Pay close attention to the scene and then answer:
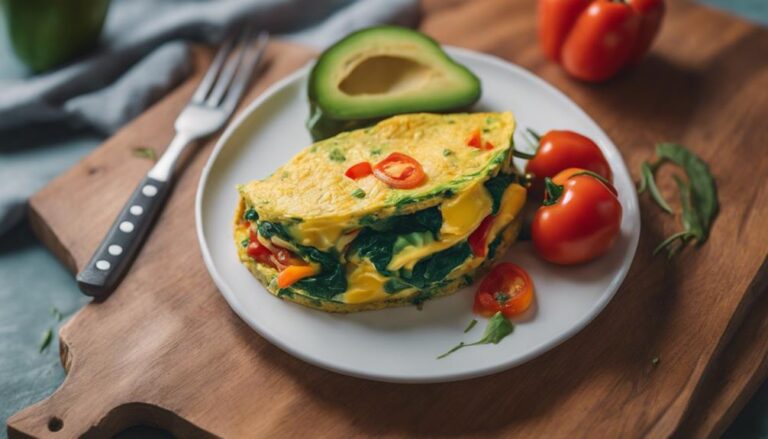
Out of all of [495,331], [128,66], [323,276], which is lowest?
[128,66]

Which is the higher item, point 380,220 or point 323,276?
point 380,220

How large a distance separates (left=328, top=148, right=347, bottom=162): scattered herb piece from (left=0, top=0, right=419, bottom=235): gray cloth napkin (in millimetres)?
1540

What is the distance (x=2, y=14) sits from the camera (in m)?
4.86

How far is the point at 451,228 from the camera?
348 cm

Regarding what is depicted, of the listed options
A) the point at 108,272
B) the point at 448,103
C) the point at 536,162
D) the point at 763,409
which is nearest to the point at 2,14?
the point at 108,272

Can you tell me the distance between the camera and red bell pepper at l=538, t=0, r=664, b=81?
4676 mm

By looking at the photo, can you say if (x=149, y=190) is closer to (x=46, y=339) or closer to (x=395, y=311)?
(x=46, y=339)

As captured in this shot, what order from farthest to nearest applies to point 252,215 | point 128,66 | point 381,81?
1. point 128,66
2. point 381,81
3. point 252,215

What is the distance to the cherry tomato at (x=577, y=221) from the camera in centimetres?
368

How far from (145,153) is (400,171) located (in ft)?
5.18

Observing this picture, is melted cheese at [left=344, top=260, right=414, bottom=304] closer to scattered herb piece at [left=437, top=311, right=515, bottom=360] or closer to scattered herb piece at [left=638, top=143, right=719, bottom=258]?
scattered herb piece at [left=437, top=311, right=515, bottom=360]

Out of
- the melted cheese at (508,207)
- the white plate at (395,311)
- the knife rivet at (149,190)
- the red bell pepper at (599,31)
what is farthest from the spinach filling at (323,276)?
the red bell pepper at (599,31)

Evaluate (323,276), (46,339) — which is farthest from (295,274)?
(46,339)

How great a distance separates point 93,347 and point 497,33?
9.68 feet
